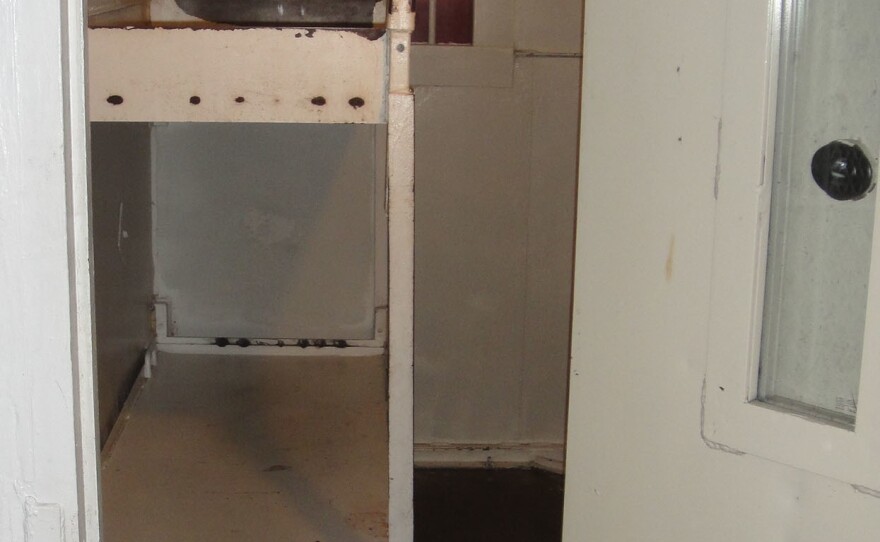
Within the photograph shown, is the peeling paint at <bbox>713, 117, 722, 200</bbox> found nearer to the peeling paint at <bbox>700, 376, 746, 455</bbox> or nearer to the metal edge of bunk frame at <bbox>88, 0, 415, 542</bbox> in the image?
the peeling paint at <bbox>700, 376, 746, 455</bbox>

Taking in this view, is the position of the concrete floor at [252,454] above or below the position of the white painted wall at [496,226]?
below

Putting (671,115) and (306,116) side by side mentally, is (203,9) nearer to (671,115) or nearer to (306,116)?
(306,116)

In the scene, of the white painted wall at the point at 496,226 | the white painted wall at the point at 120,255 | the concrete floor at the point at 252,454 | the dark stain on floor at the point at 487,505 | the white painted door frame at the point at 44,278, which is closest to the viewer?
the white painted door frame at the point at 44,278

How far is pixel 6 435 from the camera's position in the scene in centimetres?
41

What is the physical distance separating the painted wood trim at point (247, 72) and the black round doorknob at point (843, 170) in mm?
670

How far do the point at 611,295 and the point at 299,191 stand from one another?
1.58m

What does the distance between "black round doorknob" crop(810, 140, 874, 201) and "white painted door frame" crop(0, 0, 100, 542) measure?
361 mm

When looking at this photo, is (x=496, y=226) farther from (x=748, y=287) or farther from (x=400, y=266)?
(x=748, y=287)

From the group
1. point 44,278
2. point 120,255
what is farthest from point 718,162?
point 120,255

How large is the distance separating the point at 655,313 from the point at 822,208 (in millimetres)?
109

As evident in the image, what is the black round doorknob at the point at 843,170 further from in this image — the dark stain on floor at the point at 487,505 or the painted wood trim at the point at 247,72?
the dark stain on floor at the point at 487,505

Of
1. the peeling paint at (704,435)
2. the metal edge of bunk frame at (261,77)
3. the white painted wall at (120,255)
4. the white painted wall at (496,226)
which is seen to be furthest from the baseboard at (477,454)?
the peeling paint at (704,435)

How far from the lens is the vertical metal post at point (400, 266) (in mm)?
1018

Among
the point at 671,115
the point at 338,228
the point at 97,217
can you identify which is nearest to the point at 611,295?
the point at 671,115
